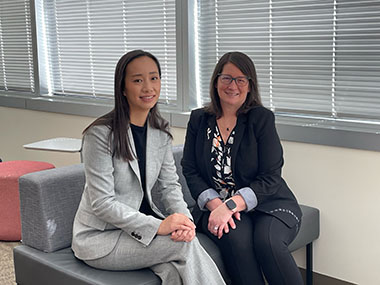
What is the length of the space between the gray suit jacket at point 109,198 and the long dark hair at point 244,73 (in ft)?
1.27

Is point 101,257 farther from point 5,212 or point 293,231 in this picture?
point 5,212

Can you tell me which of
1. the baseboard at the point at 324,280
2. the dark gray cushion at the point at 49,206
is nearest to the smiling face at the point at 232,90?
the dark gray cushion at the point at 49,206

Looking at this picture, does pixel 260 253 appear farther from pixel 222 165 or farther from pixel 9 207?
pixel 9 207

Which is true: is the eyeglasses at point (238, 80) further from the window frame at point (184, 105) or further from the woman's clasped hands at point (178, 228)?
the woman's clasped hands at point (178, 228)

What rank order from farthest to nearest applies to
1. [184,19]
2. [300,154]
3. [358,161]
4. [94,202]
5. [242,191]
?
[184,19] < [300,154] < [358,161] < [242,191] < [94,202]

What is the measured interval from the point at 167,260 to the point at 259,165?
64cm

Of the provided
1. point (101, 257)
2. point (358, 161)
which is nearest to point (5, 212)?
point (101, 257)

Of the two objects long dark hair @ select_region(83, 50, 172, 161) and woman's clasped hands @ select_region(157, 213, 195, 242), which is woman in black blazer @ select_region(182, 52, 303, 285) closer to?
woman's clasped hands @ select_region(157, 213, 195, 242)

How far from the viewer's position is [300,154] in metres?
3.00

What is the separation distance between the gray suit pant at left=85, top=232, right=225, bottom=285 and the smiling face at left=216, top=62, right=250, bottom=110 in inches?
27.3

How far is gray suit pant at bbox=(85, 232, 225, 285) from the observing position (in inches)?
85.1

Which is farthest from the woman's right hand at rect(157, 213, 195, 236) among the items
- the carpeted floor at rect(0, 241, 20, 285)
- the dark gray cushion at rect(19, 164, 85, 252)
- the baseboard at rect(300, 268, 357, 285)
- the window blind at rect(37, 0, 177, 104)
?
the window blind at rect(37, 0, 177, 104)

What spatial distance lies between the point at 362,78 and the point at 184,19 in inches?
45.2

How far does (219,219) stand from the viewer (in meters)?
2.46
